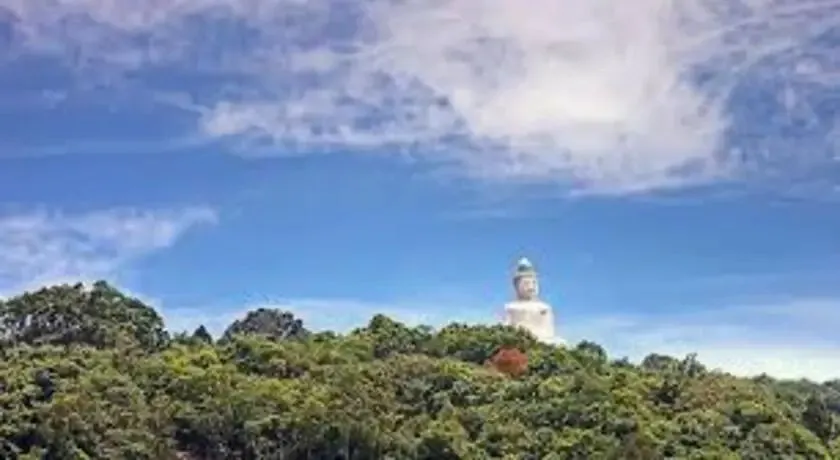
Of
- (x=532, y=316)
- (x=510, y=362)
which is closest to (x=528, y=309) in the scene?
(x=532, y=316)

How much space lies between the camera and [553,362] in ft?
151

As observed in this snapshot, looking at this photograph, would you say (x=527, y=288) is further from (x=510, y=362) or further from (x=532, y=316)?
(x=510, y=362)

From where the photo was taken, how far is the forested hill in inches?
1384

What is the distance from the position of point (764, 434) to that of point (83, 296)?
25527mm

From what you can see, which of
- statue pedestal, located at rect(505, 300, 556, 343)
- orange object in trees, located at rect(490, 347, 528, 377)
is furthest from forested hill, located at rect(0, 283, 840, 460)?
statue pedestal, located at rect(505, 300, 556, 343)

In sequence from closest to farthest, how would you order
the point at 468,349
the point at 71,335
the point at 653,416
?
the point at 653,416
the point at 71,335
the point at 468,349

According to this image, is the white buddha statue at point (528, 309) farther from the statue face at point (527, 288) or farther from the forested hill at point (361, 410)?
the forested hill at point (361, 410)

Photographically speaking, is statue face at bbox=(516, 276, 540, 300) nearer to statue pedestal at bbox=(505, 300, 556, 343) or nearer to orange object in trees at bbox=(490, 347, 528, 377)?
statue pedestal at bbox=(505, 300, 556, 343)

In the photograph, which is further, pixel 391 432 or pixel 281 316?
pixel 281 316

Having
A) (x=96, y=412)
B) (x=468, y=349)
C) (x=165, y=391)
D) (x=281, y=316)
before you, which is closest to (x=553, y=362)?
(x=468, y=349)

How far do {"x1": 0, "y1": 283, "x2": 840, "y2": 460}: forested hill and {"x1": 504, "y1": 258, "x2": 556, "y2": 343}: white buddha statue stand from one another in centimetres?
1606

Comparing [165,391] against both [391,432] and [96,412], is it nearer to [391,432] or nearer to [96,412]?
[96,412]

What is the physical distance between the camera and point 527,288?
63.5 meters

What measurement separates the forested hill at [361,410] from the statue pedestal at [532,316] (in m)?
16.0
